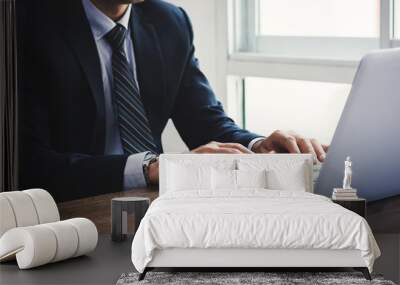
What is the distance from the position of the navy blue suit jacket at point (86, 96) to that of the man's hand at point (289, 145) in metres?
0.14

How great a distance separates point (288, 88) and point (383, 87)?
0.88m

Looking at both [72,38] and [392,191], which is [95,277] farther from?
[392,191]

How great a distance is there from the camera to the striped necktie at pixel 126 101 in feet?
25.2

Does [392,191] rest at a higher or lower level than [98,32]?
lower

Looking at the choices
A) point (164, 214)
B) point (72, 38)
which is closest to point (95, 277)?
point (164, 214)

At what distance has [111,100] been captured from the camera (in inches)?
301

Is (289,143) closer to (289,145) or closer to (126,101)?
(289,145)

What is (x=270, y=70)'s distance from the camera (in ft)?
25.5

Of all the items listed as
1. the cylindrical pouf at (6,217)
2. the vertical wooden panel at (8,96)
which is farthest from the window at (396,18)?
the cylindrical pouf at (6,217)

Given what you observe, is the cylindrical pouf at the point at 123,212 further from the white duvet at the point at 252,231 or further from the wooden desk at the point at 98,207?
the white duvet at the point at 252,231

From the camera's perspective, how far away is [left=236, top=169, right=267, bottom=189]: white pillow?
23.0 feet

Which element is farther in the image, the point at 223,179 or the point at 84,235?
the point at 223,179

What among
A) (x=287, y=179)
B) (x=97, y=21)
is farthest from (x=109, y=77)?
(x=287, y=179)

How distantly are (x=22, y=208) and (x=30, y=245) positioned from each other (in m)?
0.56
